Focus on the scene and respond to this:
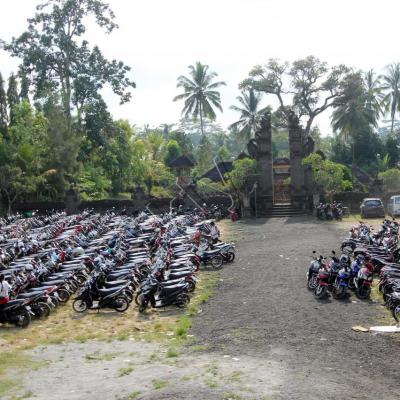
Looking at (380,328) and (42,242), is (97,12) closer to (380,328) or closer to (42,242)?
(42,242)

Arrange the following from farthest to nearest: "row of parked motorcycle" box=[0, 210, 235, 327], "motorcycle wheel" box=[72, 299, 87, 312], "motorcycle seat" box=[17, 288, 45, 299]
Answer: "motorcycle wheel" box=[72, 299, 87, 312] < "row of parked motorcycle" box=[0, 210, 235, 327] < "motorcycle seat" box=[17, 288, 45, 299]

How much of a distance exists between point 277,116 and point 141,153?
1417 centimetres

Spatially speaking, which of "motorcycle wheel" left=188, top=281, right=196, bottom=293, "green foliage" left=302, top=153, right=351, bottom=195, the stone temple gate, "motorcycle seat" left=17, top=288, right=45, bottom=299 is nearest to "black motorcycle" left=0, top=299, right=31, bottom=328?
"motorcycle seat" left=17, top=288, right=45, bottom=299

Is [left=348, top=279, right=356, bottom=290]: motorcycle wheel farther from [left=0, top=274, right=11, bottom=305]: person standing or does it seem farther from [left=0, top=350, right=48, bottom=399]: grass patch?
[left=0, top=274, right=11, bottom=305]: person standing

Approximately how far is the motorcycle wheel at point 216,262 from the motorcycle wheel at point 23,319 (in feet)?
22.7

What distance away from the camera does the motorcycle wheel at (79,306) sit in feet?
42.8

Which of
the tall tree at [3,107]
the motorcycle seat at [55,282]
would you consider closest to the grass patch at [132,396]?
the motorcycle seat at [55,282]

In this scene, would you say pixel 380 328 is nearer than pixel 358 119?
Yes

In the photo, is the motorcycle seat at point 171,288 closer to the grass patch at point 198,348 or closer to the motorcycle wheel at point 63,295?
the motorcycle wheel at point 63,295

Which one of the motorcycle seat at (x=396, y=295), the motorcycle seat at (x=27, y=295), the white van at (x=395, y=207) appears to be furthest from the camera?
the white van at (x=395, y=207)

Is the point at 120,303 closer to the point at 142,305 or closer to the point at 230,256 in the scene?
the point at 142,305

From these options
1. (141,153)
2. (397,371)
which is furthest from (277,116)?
(397,371)

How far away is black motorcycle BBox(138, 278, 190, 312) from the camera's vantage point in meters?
12.7

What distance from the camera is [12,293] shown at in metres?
12.6
